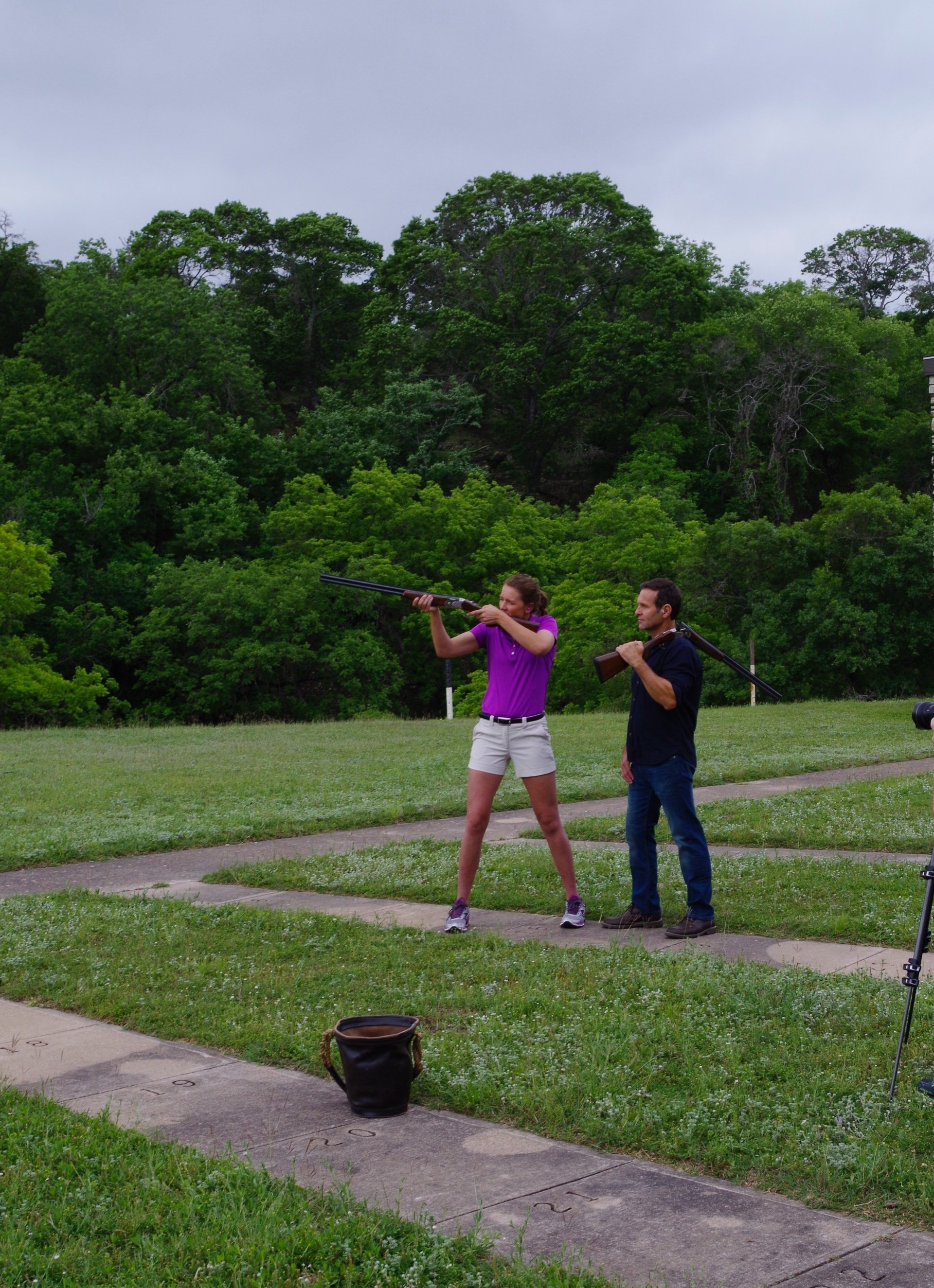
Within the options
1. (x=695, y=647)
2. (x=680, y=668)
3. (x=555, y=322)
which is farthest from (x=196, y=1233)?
(x=555, y=322)

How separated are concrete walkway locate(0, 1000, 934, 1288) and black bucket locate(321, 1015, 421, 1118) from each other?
63 mm

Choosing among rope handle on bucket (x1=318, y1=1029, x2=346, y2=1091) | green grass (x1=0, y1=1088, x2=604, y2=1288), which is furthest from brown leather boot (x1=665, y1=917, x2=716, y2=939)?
green grass (x1=0, y1=1088, x2=604, y2=1288)

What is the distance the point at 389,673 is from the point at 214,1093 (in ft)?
135

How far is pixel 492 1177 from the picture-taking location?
155 inches

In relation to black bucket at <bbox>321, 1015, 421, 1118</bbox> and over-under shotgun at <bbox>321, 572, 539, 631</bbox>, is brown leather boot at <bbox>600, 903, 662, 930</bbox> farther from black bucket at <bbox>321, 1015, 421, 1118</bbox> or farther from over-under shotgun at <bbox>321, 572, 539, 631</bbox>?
black bucket at <bbox>321, 1015, 421, 1118</bbox>

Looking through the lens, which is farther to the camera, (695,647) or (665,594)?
(695,647)

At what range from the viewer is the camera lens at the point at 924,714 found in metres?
4.64

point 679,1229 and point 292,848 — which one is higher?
point 679,1229

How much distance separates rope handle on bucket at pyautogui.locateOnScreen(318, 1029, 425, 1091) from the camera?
461 cm

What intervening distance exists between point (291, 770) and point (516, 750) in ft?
36.1

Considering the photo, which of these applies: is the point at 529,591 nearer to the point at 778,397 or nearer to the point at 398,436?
the point at 398,436

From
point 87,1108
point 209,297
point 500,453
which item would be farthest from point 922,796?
point 209,297

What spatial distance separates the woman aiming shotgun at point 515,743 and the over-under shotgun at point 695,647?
37 centimetres

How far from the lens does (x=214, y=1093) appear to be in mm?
4746
